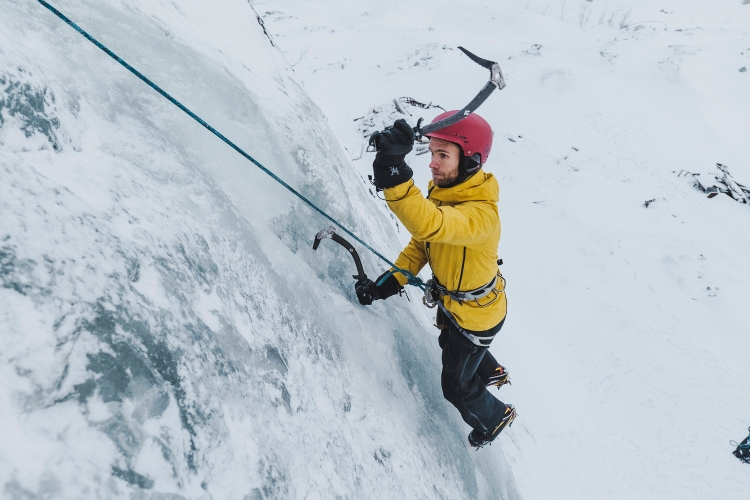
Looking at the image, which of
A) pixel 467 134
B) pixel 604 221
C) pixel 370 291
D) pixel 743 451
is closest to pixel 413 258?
pixel 370 291

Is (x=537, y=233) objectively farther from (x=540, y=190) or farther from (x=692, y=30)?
(x=692, y=30)

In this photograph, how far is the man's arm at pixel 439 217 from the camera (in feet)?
6.06

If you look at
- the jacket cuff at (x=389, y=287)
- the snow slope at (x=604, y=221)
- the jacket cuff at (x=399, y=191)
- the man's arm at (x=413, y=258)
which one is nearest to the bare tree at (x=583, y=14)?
the snow slope at (x=604, y=221)

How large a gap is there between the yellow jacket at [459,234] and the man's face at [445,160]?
0.25 feet

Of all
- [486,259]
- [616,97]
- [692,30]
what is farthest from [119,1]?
[692,30]

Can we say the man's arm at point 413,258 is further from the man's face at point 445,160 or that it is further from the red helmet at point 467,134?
the red helmet at point 467,134

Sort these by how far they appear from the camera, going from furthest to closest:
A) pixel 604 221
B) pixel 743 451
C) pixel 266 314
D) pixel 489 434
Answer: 1. pixel 604 221
2. pixel 743 451
3. pixel 489 434
4. pixel 266 314

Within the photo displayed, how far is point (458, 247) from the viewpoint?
2.56 metres

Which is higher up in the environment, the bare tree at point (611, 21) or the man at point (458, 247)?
the bare tree at point (611, 21)

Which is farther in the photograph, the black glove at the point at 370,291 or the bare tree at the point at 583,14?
the bare tree at the point at 583,14

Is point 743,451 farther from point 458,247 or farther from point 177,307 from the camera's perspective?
point 177,307

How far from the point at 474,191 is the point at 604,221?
6687mm

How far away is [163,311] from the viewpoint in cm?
149

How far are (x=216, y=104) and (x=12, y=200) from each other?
73.0 inches
